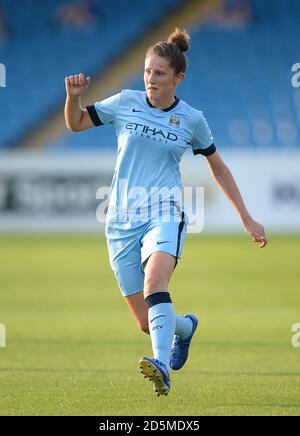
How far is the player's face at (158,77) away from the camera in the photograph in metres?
7.10

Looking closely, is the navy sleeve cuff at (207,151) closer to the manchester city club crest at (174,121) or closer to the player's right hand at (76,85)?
the manchester city club crest at (174,121)

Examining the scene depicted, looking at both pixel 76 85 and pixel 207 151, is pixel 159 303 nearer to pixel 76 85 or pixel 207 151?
pixel 207 151

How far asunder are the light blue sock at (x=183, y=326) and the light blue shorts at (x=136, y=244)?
473mm

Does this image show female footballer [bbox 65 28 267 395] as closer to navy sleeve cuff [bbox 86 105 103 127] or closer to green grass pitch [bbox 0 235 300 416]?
navy sleeve cuff [bbox 86 105 103 127]

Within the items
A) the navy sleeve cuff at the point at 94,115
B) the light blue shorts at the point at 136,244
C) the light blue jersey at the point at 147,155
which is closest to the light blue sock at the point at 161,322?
the light blue shorts at the point at 136,244

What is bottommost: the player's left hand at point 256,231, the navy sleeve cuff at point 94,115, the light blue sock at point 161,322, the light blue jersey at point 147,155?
the light blue sock at point 161,322

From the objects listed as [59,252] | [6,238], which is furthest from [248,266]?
[6,238]

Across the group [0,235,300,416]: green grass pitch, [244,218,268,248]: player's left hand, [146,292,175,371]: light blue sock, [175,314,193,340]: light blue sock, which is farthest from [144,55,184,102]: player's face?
[0,235,300,416]: green grass pitch

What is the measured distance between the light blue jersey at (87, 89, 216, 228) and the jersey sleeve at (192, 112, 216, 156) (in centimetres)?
3

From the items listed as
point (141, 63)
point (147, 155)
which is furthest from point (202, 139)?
point (141, 63)

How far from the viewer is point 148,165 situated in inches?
281

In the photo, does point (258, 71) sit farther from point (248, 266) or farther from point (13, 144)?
point (248, 266)

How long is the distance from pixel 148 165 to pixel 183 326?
4.24ft

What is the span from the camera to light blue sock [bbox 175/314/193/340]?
759 cm
